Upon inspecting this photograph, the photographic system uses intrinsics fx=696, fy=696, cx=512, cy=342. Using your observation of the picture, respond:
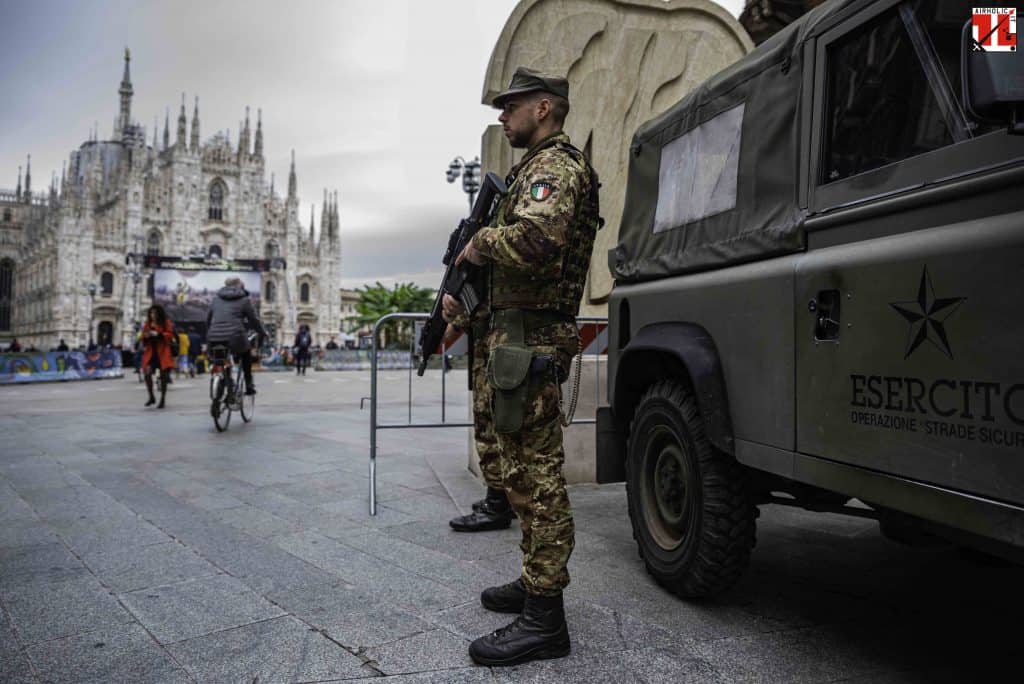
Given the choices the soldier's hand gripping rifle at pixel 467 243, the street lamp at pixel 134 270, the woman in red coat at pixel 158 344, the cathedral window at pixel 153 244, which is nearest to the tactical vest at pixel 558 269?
the soldier's hand gripping rifle at pixel 467 243

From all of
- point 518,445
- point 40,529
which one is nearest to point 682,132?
point 518,445

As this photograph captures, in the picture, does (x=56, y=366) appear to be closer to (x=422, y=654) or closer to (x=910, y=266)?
(x=422, y=654)

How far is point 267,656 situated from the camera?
244cm

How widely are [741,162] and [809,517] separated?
269 cm

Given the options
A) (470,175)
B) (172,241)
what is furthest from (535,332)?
(172,241)

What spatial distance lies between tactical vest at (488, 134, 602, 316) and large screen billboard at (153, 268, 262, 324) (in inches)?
2482

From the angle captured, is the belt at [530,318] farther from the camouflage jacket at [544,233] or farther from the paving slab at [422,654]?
the paving slab at [422,654]

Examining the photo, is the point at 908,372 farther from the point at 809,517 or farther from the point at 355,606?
the point at 809,517

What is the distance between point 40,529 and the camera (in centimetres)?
404

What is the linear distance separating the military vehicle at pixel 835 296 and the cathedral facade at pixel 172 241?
217 ft

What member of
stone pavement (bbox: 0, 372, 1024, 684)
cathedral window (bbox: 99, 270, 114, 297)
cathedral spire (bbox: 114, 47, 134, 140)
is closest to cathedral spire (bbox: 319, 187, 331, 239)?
cathedral window (bbox: 99, 270, 114, 297)

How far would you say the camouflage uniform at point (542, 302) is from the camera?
8.15 ft

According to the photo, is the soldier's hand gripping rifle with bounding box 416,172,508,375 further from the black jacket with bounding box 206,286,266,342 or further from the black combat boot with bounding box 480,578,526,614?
the black jacket with bounding box 206,286,266,342

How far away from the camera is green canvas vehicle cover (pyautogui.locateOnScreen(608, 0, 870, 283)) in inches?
98.6
